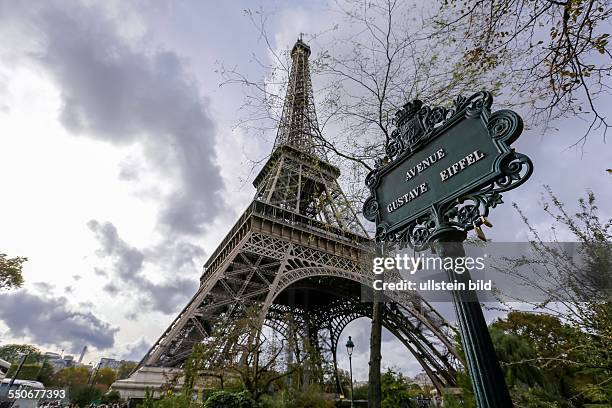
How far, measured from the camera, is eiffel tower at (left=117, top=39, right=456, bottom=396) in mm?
16244

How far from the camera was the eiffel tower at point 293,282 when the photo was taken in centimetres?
1624

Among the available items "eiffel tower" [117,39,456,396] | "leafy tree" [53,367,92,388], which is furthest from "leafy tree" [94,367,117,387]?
"eiffel tower" [117,39,456,396]

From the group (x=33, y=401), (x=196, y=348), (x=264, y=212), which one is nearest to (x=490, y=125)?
(x=196, y=348)

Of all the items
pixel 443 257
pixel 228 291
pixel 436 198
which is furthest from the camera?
pixel 228 291

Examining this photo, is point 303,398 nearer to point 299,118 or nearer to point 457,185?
point 457,185

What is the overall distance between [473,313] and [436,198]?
0.93 meters

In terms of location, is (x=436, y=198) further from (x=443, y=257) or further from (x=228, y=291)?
(x=228, y=291)

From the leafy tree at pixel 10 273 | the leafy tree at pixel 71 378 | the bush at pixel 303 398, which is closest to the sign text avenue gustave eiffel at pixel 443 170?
the bush at pixel 303 398

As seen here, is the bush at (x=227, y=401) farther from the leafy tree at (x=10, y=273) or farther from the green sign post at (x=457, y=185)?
the leafy tree at (x=10, y=273)

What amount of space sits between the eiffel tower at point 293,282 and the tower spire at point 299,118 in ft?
1.45

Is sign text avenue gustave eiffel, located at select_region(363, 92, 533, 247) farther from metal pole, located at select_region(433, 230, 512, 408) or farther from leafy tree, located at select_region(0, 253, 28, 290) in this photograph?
leafy tree, located at select_region(0, 253, 28, 290)

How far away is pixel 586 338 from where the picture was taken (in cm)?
447

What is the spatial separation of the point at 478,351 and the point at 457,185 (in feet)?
3.91

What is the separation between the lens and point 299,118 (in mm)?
31062
